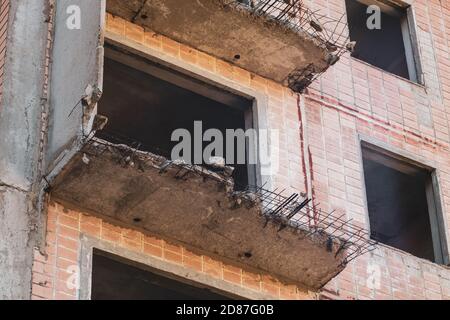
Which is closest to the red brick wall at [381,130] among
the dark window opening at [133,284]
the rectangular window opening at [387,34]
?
the rectangular window opening at [387,34]

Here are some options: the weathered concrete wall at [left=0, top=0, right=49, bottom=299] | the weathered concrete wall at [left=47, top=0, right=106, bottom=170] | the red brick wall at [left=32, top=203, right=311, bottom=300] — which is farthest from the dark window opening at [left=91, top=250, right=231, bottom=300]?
the weathered concrete wall at [left=47, top=0, right=106, bottom=170]

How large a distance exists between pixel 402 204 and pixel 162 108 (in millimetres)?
4180

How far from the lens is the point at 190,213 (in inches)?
579

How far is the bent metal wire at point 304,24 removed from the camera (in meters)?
16.9

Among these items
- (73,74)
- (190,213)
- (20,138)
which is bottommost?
(190,213)

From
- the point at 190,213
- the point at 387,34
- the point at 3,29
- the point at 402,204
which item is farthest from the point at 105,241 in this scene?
the point at 387,34

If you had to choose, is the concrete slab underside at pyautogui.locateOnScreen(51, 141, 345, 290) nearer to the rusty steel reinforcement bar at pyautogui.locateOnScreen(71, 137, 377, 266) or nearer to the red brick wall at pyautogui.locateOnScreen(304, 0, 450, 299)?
the rusty steel reinforcement bar at pyautogui.locateOnScreen(71, 137, 377, 266)

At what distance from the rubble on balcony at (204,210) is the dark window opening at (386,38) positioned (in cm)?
463

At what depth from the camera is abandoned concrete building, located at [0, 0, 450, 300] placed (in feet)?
46.6

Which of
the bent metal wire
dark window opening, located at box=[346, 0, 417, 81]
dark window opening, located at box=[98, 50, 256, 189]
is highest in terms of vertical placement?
dark window opening, located at box=[346, 0, 417, 81]

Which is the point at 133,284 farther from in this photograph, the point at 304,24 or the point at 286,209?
the point at 304,24

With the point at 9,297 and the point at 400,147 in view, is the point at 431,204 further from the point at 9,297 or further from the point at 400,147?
the point at 9,297

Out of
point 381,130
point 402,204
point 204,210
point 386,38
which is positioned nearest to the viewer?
point 204,210
